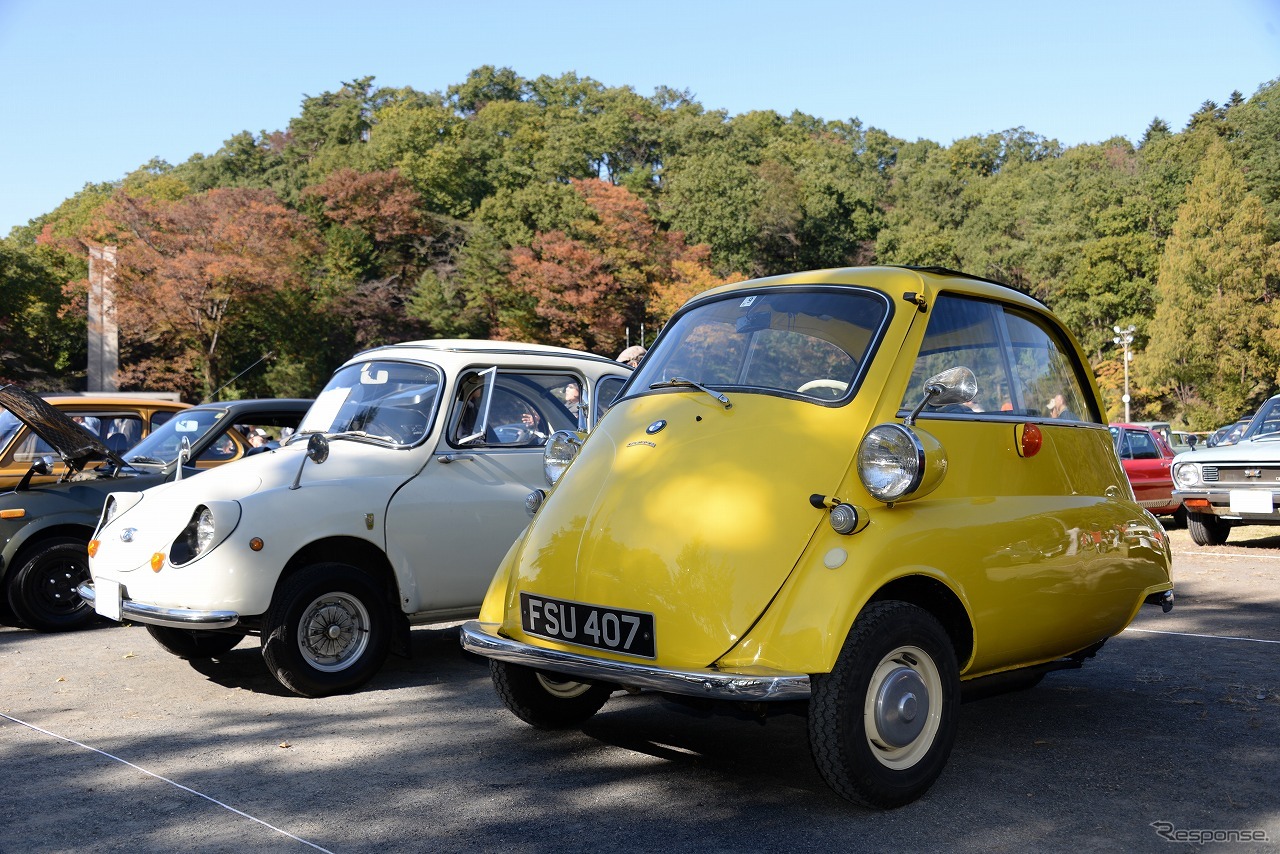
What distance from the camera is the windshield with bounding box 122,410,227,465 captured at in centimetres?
960

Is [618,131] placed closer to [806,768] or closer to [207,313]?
[207,313]

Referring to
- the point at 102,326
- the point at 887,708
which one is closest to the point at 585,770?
the point at 887,708

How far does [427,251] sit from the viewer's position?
57.4m

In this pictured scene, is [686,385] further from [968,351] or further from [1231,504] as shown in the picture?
[1231,504]

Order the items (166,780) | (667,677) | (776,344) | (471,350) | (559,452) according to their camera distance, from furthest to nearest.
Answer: (471,350) < (559,452) < (776,344) < (166,780) < (667,677)

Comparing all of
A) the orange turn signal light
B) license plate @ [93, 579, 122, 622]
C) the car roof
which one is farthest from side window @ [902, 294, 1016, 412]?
license plate @ [93, 579, 122, 622]

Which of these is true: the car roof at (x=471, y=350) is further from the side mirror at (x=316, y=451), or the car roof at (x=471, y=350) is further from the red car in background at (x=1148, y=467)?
the red car in background at (x=1148, y=467)

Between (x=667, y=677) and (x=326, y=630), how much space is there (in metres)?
3.03

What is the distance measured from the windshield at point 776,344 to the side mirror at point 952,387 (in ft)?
1.07

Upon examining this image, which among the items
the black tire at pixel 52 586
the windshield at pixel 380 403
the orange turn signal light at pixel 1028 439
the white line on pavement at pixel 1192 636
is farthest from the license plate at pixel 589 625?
the black tire at pixel 52 586

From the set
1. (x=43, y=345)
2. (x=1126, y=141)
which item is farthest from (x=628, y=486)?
(x=1126, y=141)

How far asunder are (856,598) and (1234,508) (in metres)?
10.1

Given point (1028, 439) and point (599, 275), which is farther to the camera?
point (599, 275)

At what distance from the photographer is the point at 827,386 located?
4484 millimetres
